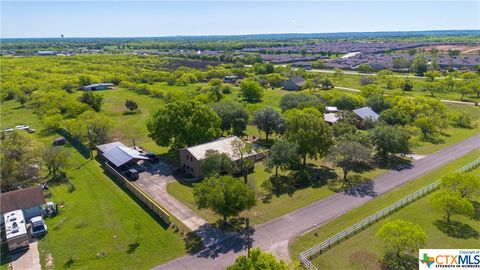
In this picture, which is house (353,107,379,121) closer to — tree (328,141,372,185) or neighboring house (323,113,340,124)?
neighboring house (323,113,340,124)

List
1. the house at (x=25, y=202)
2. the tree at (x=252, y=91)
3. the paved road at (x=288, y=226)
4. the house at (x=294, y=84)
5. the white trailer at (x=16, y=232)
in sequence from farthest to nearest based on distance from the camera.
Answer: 1. the house at (x=294, y=84)
2. the tree at (x=252, y=91)
3. the house at (x=25, y=202)
4. the white trailer at (x=16, y=232)
5. the paved road at (x=288, y=226)

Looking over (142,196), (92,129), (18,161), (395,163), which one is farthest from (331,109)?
(18,161)

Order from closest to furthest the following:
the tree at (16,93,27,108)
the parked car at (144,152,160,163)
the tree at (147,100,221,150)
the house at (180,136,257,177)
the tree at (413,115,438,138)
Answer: the house at (180,136,257,177) < the tree at (147,100,221,150) < the parked car at (144,152,160,163) < the tree at (413,115,438,138) < the tree at (16,93,27,108)

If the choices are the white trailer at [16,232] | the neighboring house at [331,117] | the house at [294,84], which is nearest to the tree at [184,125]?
the white trailer at [16,232]

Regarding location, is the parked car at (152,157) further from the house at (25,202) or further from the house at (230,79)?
the house at (230,79)

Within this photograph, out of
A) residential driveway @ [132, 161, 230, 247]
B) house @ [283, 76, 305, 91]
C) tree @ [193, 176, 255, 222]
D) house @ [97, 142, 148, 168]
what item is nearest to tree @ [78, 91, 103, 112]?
house @ [97, 142, 148, 168]

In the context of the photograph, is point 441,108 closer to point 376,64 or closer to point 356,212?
point 356,212

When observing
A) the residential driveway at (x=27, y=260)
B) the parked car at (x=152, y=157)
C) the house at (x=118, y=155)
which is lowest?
the residential driveway at (x=27, y=260)
